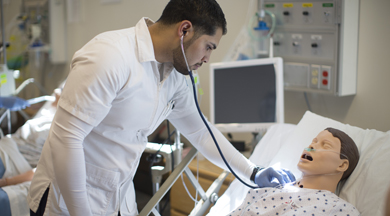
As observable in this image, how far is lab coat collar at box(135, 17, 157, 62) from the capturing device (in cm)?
124

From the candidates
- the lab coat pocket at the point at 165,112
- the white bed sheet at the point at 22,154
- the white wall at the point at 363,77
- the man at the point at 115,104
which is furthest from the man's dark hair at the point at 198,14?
the white bed sheet at the point at 22,154

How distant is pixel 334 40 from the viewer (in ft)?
6.98

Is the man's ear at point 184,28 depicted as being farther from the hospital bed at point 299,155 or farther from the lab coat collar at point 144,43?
the hospital bed at point 299,155

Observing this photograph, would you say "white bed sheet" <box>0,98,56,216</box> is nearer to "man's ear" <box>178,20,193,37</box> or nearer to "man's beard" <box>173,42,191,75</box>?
"man's beard" <box>173,42,191,75</box>

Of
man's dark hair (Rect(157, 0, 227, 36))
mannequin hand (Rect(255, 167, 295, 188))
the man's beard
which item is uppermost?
man's dark hair (Rect(157, 0, 227, 36))

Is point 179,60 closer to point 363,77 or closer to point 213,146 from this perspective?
point 213,146

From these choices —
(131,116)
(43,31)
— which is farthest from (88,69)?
(43,31)

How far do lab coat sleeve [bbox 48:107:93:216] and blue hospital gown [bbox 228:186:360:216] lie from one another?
66 centimetres

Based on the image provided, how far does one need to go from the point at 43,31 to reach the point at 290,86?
2.96 metres

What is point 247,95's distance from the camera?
220cm

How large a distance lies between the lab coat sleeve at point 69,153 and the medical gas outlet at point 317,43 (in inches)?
62.2

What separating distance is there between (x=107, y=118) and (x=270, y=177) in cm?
76

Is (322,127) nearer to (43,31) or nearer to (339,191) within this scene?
(339,191)

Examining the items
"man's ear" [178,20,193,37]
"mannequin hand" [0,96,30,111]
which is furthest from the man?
"mannequin hand" [0,96,30,111]
